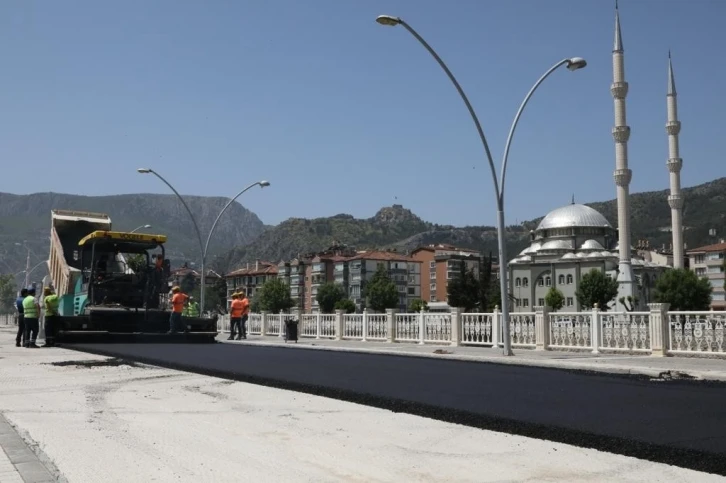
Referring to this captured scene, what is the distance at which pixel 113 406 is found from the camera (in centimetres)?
771

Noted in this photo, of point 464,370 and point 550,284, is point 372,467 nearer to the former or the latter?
point 464,370

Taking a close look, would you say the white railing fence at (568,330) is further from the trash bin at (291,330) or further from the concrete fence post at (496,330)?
the trash bin at (291,330)

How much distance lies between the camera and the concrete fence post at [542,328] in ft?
59.8

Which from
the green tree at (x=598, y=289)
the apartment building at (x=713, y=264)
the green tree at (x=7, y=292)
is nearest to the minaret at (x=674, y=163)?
the green tree at (x=598, y=289)

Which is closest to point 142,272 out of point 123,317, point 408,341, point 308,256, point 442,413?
point 123,317

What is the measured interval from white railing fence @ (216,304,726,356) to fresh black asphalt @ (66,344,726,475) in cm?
446

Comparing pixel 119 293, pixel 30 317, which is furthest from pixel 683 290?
pixel 30 317

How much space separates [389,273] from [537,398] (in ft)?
411

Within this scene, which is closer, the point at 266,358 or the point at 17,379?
the point at 17,379

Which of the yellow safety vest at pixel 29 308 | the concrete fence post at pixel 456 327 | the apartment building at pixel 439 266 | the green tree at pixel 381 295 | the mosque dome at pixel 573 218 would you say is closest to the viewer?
the yellow safety vest at pixel 29 308

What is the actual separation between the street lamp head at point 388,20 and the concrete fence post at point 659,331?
806 cm

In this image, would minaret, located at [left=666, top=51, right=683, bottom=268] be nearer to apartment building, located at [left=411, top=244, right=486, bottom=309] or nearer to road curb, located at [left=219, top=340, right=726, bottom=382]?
road curb, located at [left=219, top=340, right=726, bottom=382]

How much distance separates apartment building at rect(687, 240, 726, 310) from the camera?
122062 mm

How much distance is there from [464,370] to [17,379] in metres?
6.68
